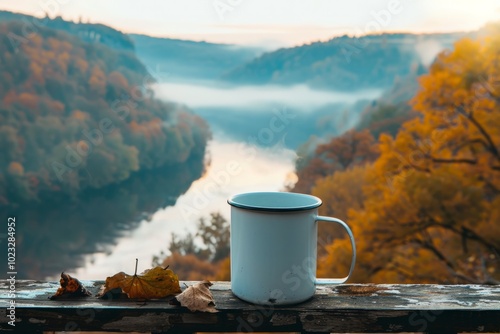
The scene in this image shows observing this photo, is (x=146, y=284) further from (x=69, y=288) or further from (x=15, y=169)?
(x=15, y=169)

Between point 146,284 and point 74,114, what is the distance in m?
12.3

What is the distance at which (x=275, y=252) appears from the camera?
2.86 feet

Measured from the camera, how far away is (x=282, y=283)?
88cm

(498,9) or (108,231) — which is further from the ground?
(498,9)

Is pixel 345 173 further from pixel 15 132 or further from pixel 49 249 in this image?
pixel 15 132

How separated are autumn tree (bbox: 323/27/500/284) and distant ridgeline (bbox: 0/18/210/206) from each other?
5542 mm

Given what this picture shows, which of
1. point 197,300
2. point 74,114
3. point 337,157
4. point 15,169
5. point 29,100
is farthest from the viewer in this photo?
point 29,100

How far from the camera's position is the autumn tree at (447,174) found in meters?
5.84

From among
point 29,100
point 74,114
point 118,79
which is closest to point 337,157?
point 118,79

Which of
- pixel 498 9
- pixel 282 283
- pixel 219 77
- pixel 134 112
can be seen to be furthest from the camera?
pixel 134 112

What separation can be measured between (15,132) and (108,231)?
310cm

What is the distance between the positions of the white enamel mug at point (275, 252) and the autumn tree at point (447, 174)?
5.06 m

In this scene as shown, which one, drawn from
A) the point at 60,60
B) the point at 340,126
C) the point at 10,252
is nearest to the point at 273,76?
the point at 340,126

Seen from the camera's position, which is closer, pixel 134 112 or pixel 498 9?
pixel 498 9
